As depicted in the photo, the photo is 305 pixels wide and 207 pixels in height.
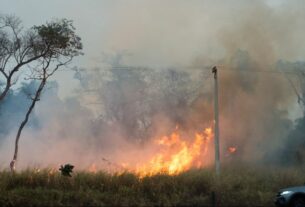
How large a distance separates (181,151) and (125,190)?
16174 millimetres

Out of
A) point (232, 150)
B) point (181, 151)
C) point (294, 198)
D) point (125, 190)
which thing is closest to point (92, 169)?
point (181, 151)

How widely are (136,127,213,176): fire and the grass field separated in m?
11.7

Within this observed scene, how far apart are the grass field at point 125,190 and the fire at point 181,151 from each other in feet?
38.3

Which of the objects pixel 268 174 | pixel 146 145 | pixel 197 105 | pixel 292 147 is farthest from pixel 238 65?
pixel 268 174

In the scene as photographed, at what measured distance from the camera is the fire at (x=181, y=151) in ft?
119

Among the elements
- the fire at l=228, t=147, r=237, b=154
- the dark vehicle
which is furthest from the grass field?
the fire at l=228, t=147, r=237, b=154

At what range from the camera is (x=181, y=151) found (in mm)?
37375

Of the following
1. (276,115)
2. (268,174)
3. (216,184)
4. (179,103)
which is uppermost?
(179,103)

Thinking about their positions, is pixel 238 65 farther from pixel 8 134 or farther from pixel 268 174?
pixel 8 134

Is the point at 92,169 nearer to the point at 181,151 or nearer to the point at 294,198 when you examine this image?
the point at 181,151

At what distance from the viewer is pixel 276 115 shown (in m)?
41.9

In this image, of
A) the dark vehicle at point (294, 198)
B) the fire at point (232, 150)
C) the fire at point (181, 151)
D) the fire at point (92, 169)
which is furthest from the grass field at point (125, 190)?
the fire at point (232, 150)

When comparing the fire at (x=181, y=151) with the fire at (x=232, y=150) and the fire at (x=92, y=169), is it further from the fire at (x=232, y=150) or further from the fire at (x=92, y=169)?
the fire at (x=92, y=169)

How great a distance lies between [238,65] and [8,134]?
2353 centimetres
